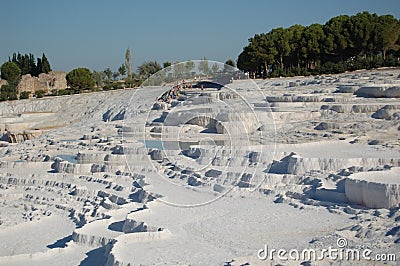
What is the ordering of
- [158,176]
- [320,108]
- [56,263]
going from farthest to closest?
1. [320,108]
2. [158,176]
3. [56,263]

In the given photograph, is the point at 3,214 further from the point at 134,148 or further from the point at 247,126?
the point at 247,126

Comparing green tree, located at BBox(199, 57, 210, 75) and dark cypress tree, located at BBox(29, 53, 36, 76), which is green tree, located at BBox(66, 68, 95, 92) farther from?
green tree, located at BBox(199, 57, 210, 75)

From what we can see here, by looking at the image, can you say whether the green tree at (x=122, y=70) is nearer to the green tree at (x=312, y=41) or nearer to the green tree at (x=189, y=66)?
the green tree at (x=312, y=41)

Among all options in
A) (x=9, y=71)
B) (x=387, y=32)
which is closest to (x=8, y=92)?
(x=9, y=71)

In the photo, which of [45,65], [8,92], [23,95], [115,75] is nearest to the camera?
[23,95]

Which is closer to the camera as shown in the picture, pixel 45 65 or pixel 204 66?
pixel 204 66

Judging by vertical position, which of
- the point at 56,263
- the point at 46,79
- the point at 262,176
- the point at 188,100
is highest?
the point at 46,79

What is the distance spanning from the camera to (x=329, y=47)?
30.8m

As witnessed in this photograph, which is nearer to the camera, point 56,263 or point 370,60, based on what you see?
point 56,263

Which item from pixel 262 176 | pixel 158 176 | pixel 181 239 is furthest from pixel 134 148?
pixel 181 239

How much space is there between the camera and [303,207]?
8359 millimetres

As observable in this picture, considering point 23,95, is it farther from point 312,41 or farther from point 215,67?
point 215,67

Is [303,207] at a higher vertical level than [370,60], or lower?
lower

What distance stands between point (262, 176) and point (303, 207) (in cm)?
154
